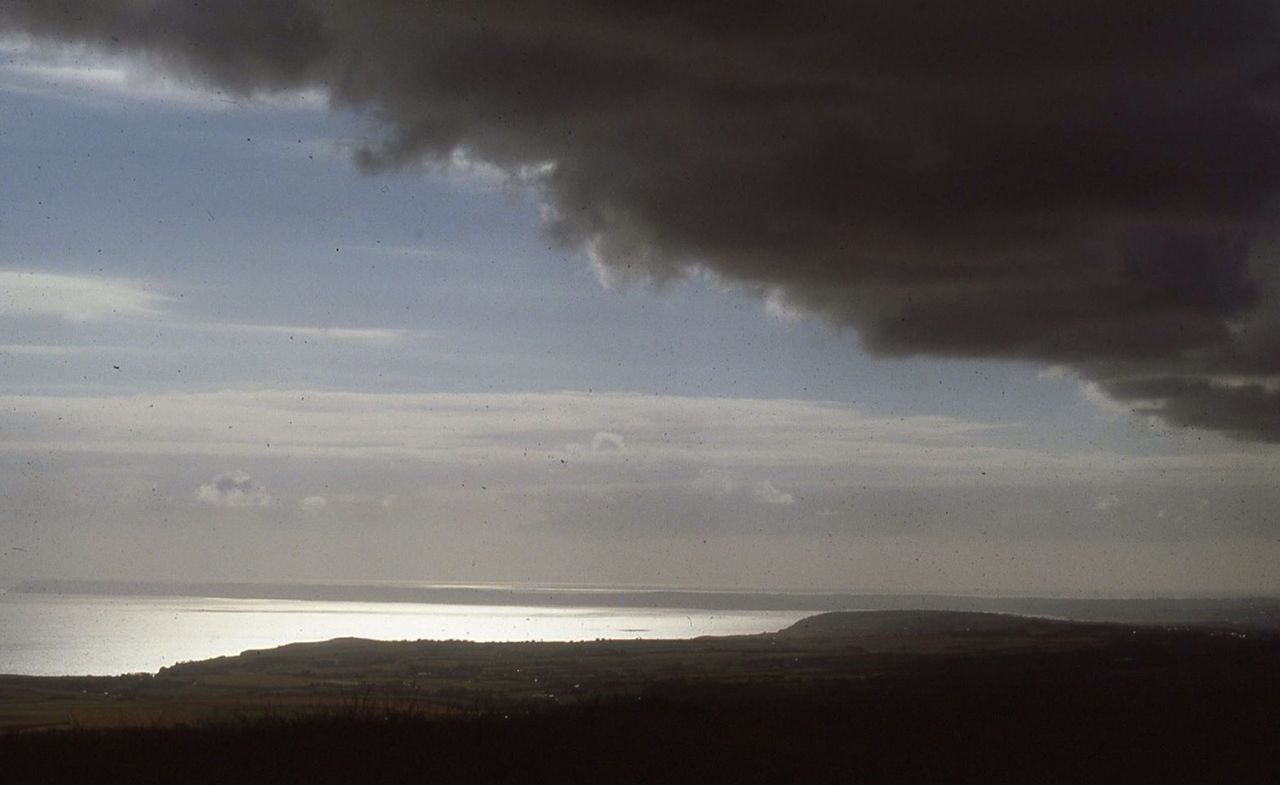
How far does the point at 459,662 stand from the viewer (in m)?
174

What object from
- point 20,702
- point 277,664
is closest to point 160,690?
point 20,702

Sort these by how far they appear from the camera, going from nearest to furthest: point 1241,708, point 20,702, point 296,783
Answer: point 296,783, point 1241,708, point 20,702

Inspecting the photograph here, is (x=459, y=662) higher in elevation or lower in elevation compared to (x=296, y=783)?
lower

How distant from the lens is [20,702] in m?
88.2

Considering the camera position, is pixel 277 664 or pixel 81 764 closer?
pixel 81 764

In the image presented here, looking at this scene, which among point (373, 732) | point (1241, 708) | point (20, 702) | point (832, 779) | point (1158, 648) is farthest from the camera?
point (1158, 648)

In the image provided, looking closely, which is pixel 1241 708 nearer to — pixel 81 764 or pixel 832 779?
pixel 832 779

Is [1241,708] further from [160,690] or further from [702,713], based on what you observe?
[160,690]

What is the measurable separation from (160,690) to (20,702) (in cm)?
2483

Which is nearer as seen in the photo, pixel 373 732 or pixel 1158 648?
pixel 373 732

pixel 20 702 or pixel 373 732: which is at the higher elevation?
pixel 373 732

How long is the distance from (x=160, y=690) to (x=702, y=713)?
10028 centimetres

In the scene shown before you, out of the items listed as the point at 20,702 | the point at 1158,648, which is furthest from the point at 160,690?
the point at 1158,648

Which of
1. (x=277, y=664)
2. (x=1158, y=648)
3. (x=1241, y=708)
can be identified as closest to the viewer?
(x=1241, y=708)
